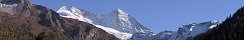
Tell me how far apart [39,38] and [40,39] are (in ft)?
2.63

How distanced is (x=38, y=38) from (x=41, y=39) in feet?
5.27

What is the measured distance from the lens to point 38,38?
17488 cm

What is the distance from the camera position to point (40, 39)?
175500 millimetres

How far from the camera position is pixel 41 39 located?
176375mm

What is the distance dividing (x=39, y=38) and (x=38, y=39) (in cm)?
51

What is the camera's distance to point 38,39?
175 meters

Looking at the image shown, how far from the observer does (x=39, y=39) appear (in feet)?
575

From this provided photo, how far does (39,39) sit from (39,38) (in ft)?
1.45

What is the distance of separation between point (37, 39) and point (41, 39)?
1.46m

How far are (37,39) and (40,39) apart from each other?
28.8 inches

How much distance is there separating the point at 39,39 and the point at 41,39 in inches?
50.8

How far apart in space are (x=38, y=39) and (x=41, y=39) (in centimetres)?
136

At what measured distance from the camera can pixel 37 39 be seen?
175 m
